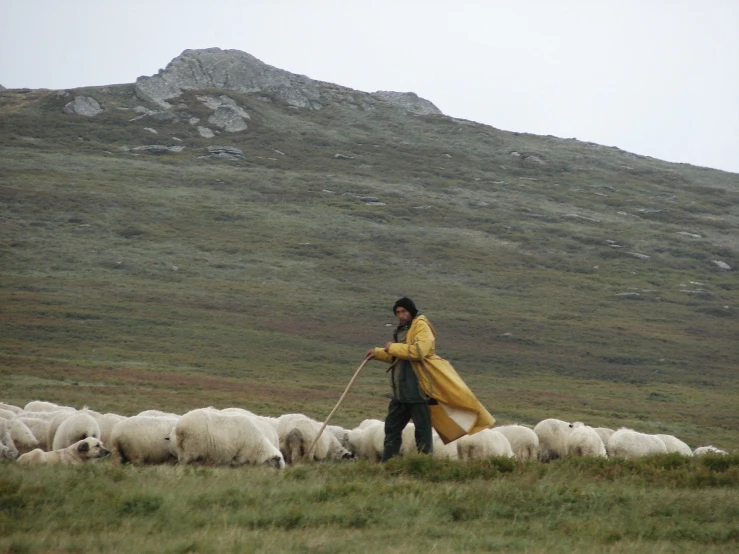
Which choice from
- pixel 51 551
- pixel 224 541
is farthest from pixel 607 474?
pixel 51 551

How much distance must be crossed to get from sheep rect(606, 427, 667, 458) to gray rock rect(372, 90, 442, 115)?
158341mm

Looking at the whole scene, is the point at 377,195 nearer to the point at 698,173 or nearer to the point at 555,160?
the point at 555,160

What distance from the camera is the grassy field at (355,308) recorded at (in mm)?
8047

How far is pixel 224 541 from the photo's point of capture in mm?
6922

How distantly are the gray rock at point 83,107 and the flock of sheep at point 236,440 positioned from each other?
387ft

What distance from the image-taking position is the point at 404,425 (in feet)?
39.4

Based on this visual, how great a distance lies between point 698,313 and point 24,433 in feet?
232

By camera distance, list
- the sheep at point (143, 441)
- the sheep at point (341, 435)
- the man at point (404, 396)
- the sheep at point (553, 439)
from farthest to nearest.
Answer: the sheep at point (553, 439) < the sheep at point (341, 435) < the sheep at point (143, 441) < the man at point (404, 396)

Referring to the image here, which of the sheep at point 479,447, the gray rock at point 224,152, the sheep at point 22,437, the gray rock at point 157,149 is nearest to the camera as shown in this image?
the sheep at point 22,437

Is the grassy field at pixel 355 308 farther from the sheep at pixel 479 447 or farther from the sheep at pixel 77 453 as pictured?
the sheep at pixel 479 447

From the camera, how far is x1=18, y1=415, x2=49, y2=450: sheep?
1584 cm

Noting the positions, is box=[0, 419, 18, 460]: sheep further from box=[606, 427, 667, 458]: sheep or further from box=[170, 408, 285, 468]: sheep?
box=[606, 427, 667, 458]: sheep

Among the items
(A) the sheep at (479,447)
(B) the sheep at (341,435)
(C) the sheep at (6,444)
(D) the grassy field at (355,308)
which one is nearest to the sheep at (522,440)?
(A) the sheep at (479,447)

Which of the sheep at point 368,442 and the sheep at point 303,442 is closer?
the sheep at point 303,442
